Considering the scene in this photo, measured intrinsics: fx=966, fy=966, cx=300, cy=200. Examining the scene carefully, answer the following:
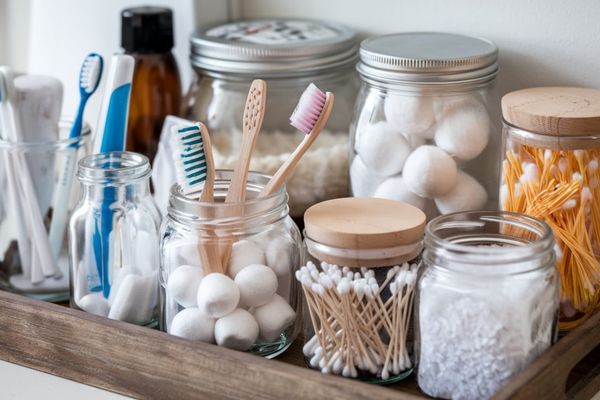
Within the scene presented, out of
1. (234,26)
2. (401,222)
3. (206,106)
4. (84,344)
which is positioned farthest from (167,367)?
(234,26)

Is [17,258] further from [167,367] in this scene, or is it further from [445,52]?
[445,52]

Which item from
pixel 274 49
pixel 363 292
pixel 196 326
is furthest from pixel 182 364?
pixel 274 49

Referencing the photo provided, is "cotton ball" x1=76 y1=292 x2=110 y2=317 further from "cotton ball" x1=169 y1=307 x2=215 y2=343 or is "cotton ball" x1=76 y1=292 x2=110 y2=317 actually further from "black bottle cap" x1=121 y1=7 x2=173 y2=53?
"black bottle cap" x1=121 y1=7 x2=173 y2=53

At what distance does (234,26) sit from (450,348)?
490mm

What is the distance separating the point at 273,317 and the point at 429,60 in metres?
0.25

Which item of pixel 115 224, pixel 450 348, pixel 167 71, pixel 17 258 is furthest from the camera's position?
pixel 167 71

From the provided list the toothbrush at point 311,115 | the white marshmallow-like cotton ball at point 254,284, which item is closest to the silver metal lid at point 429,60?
the toothbrush at point 311,115

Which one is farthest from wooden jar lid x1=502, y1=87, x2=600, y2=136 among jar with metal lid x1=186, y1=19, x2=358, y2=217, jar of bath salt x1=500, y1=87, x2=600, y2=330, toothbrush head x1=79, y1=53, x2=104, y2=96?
toothbrush head x1=79, y1=53, x2=104, y2=96

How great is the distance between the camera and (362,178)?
837 mm

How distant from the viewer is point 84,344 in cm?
72

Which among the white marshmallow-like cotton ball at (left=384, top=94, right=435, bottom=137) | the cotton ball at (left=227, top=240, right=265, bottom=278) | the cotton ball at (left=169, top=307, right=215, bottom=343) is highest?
the white marshmallow-like cotton ball at (left=384, top=94, right=435, bottom=137)

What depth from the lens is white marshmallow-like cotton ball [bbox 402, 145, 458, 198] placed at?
2.55 feet

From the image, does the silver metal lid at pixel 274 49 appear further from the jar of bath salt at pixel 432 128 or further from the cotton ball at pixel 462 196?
the cotton ball at pixel 462 196

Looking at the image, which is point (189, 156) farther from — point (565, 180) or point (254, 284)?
point (565, 180)
